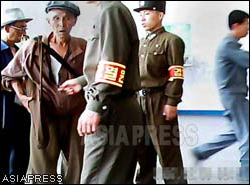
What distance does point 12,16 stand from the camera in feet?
5.59

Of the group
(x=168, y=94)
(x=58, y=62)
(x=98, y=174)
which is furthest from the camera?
(x=168, y=94)

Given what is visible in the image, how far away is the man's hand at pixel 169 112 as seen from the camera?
1766 mm

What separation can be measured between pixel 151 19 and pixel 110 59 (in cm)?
55

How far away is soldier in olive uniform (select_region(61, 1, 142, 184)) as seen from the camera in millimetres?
1272

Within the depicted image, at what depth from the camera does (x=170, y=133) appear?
5.93 feet

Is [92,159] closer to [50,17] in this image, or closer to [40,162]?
[40,162]

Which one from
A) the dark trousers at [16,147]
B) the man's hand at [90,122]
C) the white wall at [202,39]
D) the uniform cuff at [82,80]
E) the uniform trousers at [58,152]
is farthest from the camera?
the white wall at [202,39]

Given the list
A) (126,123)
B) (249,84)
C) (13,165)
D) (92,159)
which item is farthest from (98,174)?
(249,84)

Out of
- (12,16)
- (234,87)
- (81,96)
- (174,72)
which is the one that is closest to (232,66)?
(234,87)

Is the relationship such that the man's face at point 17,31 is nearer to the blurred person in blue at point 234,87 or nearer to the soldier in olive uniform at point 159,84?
the soldier in olive uniform at point 159,84

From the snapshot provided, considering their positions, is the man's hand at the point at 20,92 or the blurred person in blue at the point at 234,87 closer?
the man's hand at the point at 20,92

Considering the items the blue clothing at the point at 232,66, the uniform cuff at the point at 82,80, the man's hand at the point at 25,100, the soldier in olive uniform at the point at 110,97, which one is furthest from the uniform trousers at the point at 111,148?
the blue clothing at the point at 232,66

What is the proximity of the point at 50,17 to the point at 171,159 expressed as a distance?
723mm

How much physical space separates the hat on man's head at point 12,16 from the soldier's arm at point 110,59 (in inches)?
19.1
